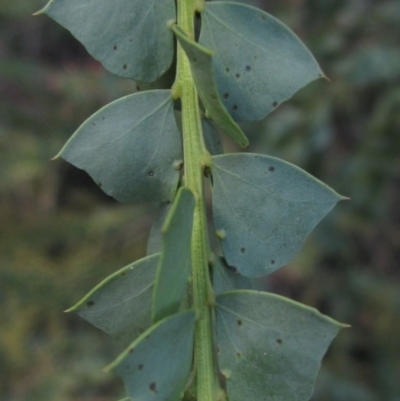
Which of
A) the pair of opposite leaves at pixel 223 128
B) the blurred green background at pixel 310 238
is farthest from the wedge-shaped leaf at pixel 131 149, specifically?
the blurred green background at pixel 310 238

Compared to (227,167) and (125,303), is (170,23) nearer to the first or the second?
(227,167)

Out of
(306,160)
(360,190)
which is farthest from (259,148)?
(360,190)

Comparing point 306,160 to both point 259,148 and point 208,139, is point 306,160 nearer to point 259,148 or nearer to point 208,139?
point 259,148

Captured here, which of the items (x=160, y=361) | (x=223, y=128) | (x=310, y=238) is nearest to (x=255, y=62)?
(x=223, y=128)

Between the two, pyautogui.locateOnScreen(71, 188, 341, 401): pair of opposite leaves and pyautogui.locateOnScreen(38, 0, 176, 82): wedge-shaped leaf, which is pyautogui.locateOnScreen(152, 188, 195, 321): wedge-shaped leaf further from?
pyautogui.locateOnScreen(38, 0, 176, 82): wedge-shaped leaf

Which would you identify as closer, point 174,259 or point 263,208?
point 174,259


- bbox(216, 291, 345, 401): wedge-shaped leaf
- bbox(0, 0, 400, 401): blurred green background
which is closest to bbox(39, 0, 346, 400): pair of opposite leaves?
bbox(216, 291, 345, 401): wedge-shaped leaf

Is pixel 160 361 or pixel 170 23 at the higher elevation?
pixel 170 23
